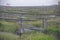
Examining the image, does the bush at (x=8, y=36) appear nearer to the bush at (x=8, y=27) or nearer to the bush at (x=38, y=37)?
the bush at (x=8, y=27)

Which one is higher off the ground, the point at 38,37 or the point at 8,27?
the point at 8,27

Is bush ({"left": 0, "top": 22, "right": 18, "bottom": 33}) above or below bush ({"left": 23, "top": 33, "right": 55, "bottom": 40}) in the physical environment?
above

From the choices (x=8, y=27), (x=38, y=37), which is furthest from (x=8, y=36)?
(x=38, y=37)

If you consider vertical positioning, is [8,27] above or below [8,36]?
above

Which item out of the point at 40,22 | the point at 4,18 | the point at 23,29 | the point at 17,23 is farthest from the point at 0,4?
the point at 40,22

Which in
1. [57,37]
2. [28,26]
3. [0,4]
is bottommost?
[57,37]

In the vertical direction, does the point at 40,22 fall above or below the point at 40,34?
above

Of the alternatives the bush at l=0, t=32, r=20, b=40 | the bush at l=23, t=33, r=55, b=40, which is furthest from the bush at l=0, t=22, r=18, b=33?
the bush at l=23, t=33, r=55, b=40

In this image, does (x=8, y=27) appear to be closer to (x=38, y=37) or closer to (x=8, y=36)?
(x=8, y=36)

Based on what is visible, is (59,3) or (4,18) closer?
(59,3)

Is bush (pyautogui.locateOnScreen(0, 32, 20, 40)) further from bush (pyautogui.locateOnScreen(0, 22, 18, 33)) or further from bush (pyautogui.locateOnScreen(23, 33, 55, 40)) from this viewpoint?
bush (pyautogui.locateOnScreen(23, 33, 55, 40))

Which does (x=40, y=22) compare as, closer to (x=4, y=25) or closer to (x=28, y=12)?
(x=28, y=12)
